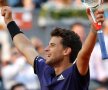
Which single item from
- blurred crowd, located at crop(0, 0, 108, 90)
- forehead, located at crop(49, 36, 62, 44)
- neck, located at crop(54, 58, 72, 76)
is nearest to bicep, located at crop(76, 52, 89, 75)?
neck, located at crop(54, 58, 72, 76)

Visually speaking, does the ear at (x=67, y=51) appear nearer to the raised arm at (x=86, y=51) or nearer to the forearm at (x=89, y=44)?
the raised arm at (x=86, y=51)

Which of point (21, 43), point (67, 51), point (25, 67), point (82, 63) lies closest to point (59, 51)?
point (67, 51)

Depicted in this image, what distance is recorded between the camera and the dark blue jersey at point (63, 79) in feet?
20.9

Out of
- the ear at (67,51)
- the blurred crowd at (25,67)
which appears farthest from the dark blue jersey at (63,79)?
the blurred crowd at (25,67)

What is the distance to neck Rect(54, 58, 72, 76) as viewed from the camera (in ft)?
21.9

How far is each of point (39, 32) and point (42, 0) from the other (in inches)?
39.5

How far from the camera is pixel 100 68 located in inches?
462

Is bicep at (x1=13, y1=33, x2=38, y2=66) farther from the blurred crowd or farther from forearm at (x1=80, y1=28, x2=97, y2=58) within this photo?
the blurred crowd

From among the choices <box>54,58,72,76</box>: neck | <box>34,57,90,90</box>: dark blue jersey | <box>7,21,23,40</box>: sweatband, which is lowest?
<box>34,57,90,90</box>: dark blue jersey

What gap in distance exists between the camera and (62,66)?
6699 millimetres

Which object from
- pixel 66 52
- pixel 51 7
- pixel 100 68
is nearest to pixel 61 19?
pixel 51 7

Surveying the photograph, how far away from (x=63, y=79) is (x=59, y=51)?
0.37m

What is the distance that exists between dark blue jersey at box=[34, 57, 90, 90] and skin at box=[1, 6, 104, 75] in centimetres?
8

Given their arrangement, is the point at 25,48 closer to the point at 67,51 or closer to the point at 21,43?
the point at 21,43
